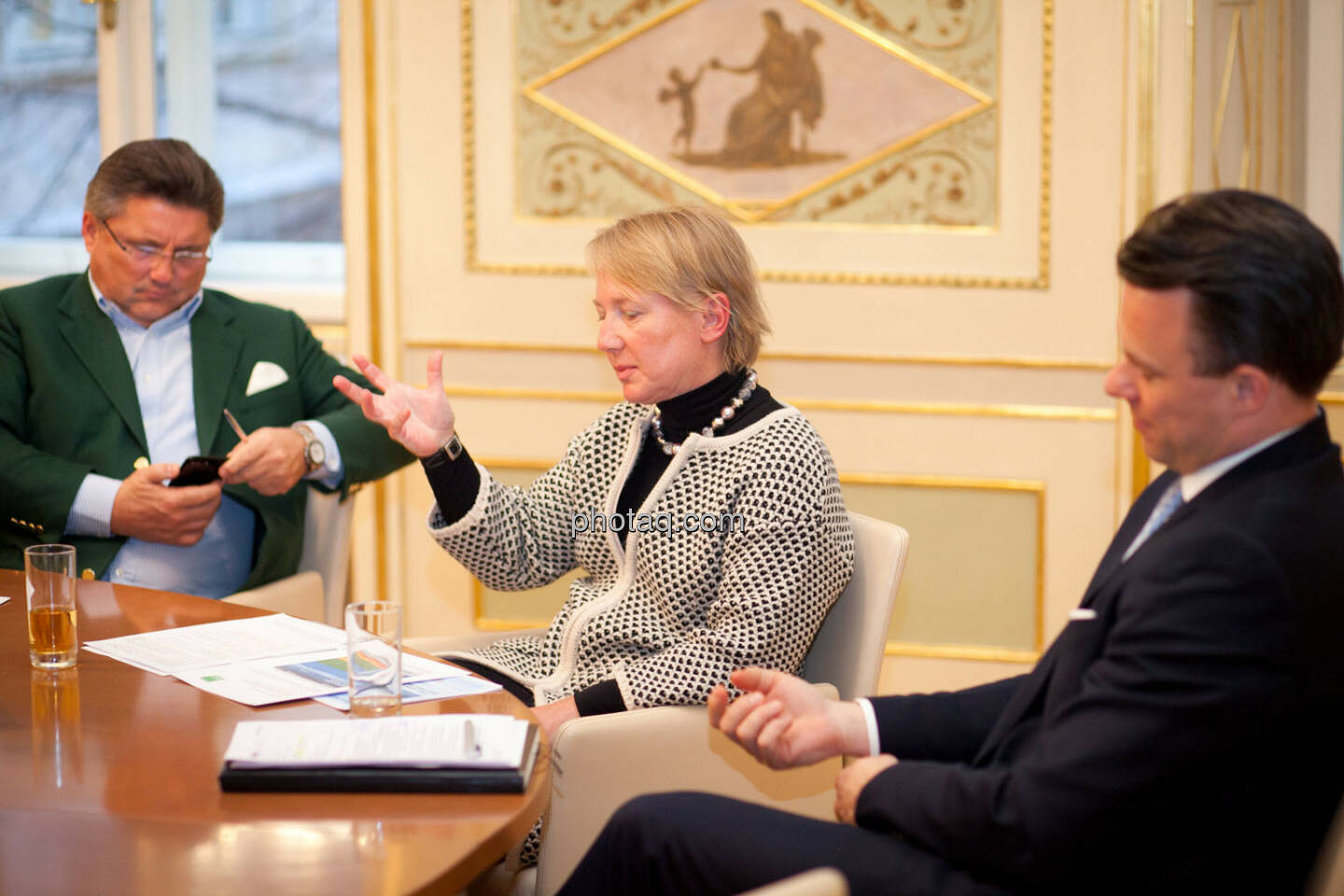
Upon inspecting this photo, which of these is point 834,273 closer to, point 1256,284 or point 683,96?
point 683,96

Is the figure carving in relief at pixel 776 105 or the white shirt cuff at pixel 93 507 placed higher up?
the figure carving in relief at pixel 776 105

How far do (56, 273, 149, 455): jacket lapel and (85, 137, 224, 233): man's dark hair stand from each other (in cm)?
21

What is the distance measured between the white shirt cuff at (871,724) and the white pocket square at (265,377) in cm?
163

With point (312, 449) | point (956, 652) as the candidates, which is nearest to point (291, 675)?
point (312, 449)

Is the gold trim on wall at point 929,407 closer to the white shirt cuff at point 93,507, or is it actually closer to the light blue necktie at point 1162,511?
the white shirt cuff at point 93,507

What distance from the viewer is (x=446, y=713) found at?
1706mm

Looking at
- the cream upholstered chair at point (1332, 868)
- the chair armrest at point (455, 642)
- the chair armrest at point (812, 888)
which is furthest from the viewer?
the chair armrest at point (455, 642)

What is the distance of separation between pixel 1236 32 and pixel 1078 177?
53cm

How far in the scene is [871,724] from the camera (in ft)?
5.83

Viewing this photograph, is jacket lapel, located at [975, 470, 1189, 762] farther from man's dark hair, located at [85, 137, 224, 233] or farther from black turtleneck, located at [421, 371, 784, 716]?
man's dark hair, located at [85, 137, 224, 233]

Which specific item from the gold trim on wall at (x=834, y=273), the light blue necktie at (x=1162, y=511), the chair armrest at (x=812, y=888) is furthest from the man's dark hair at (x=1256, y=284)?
the gold trim on wall at (x=834, y=273)

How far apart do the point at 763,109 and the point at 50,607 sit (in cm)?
250

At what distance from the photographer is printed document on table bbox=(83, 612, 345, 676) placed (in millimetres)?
1895

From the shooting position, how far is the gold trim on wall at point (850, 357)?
12.0ft
